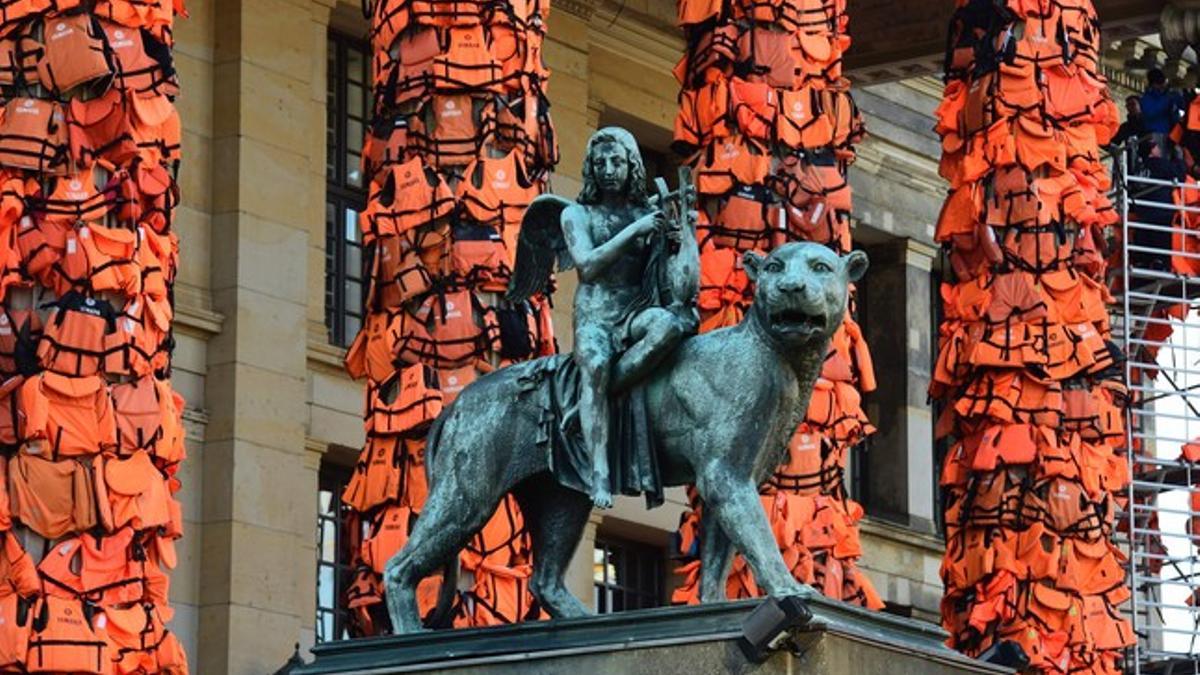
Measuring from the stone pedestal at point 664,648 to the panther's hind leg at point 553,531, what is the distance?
25.1 inches

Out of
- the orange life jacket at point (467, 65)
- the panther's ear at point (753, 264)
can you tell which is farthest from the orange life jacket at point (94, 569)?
the panther's ear at point (753, 264)

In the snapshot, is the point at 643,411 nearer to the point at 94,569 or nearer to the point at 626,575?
the point at 94,569

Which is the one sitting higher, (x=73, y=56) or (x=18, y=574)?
(x=73, y=56)

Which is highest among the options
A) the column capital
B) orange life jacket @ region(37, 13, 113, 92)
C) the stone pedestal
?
the column capital

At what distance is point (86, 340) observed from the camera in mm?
23484

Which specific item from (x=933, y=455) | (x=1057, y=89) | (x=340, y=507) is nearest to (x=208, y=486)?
(x=340, y=507)

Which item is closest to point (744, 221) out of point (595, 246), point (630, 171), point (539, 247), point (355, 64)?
point (355, 64)

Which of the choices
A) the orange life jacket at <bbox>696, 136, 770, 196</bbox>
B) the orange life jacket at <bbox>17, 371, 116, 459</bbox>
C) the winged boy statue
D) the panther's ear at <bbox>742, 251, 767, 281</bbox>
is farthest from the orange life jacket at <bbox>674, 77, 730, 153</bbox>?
the panther's ear at <bbox>742, 251, 767, 281</bbox>

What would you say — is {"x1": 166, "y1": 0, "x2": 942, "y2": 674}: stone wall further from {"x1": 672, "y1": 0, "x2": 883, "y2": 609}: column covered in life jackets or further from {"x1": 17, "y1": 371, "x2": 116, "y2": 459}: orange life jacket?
{"x1": 17, "y1": 371, "x2": 116, "y2": 459}: orange life jacket

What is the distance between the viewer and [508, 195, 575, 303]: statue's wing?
64.0ft

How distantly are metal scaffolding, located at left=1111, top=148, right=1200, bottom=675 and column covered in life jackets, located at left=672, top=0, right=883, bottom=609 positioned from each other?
23.2 ft

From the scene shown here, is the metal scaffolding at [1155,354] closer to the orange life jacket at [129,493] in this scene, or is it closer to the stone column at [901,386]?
the stone column at [901,386]

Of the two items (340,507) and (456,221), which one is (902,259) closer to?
(340,507)

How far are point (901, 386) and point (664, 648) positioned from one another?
24.3 metres
